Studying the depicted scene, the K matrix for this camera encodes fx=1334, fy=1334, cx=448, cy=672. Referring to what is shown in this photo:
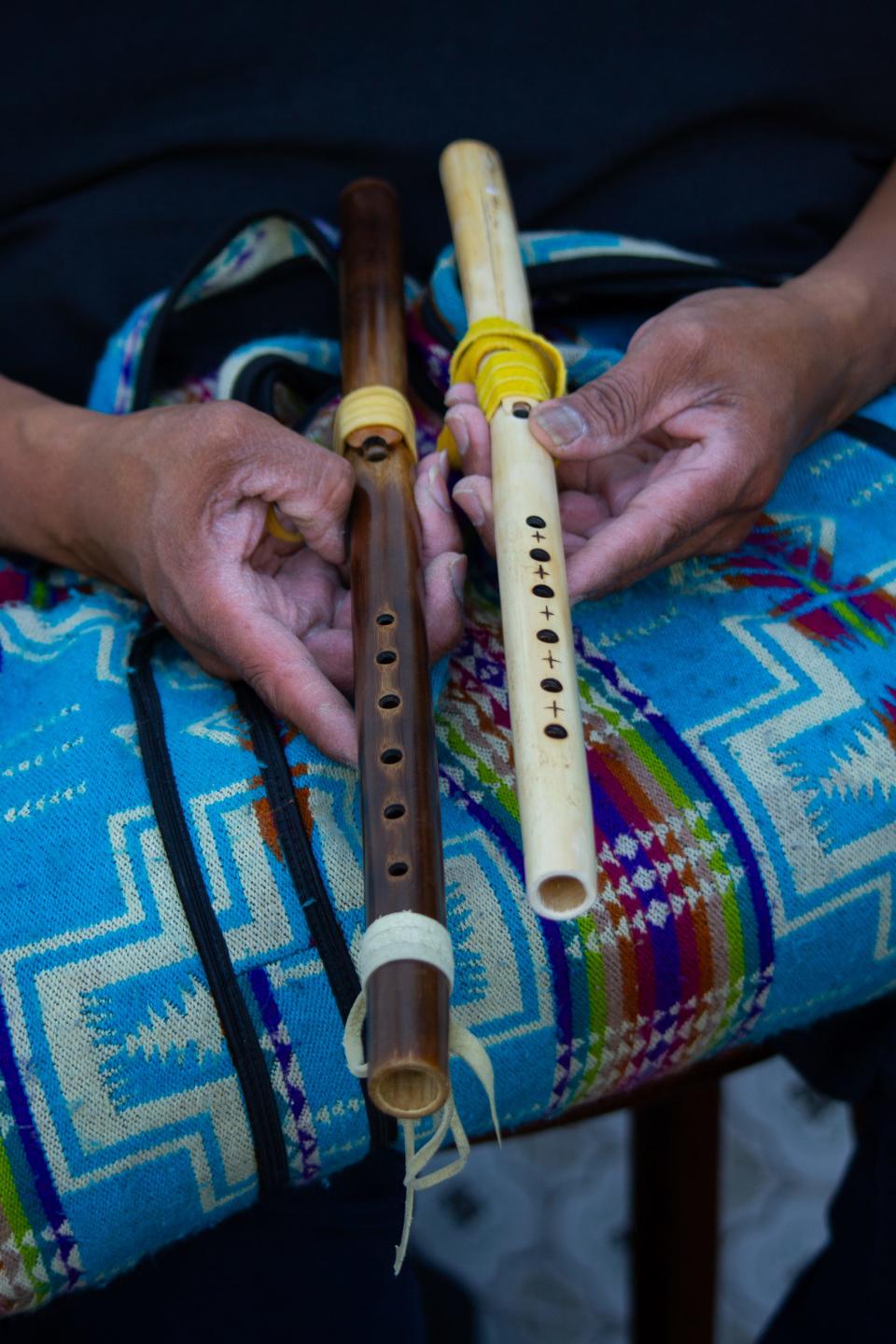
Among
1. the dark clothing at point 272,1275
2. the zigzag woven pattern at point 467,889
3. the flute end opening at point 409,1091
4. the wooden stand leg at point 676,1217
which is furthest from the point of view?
the wooden stand leg at point 676,1217

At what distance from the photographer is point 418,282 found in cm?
102

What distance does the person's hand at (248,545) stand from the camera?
673mm

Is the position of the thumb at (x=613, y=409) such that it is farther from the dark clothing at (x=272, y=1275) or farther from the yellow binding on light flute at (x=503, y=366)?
the dark clothing at (x=272, y=1275)

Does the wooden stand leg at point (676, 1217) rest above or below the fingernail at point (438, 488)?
below

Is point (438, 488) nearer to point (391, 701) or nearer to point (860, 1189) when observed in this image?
point (391, 701)

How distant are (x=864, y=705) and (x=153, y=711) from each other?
39 centimetres

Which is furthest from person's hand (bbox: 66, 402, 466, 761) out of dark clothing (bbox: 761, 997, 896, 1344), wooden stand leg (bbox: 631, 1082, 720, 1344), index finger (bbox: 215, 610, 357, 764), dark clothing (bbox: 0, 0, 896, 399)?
wooden stand leg (bbox: 631, 1082, 720, 1344)

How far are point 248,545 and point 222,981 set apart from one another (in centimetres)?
23

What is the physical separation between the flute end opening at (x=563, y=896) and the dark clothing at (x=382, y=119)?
59cm

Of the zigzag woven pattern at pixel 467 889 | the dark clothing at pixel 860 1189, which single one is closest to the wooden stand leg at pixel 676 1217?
the dark clothing at pixel 860 1189

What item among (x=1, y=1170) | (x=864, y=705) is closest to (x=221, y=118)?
(x=864, y=705)

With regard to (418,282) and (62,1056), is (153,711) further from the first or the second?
(418,282)

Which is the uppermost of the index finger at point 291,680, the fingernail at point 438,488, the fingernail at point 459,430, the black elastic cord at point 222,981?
the fingernail at point 459,430

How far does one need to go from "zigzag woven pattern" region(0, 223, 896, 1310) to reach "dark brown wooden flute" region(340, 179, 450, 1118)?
7cm
